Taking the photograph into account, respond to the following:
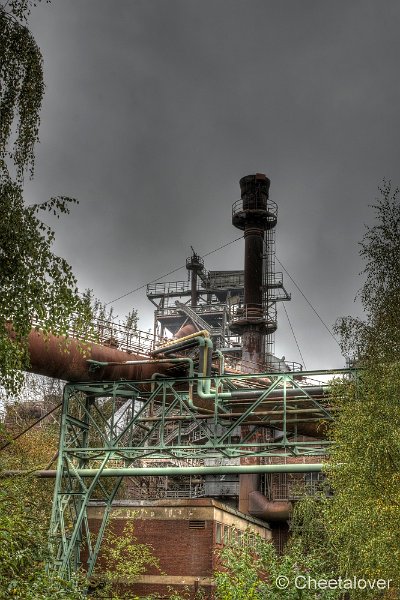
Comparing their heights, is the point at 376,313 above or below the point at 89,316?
above

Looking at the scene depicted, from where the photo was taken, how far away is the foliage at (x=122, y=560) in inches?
724

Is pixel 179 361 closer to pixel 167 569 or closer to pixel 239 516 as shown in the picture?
pixel 167 569

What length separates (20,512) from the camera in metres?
8.71

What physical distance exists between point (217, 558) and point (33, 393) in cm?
1468

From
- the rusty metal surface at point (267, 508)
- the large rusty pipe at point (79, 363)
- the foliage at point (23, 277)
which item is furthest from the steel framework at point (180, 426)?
the rusty metal surface at point (267, 508)

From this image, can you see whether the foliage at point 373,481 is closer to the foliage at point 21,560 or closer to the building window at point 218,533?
the foliage at point 21,560

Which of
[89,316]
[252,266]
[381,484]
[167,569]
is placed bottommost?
[167,569]

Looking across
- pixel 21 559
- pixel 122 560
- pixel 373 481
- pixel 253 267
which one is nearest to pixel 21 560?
pixel 21 559

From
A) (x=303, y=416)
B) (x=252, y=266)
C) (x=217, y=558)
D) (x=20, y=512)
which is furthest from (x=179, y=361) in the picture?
(x=252, y=266)

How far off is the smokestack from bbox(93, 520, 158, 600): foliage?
10.2 m

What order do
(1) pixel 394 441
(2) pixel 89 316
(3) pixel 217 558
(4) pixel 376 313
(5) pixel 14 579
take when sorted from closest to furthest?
(5) pixel 14 579
(2) pixel 89 316
(1) pixel 394 441
(4) pixel 376 313
(3) pixel 217 558

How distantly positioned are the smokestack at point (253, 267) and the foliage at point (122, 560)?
10.2 meters

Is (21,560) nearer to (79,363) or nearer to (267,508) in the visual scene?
(79,363)

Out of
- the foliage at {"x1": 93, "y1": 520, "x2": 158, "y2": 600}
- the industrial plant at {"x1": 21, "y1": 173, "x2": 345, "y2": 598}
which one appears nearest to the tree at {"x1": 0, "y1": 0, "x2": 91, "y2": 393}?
the industrial plant at {"x1": 21, "y1": 173, "x2": 345, "y2": 598}
